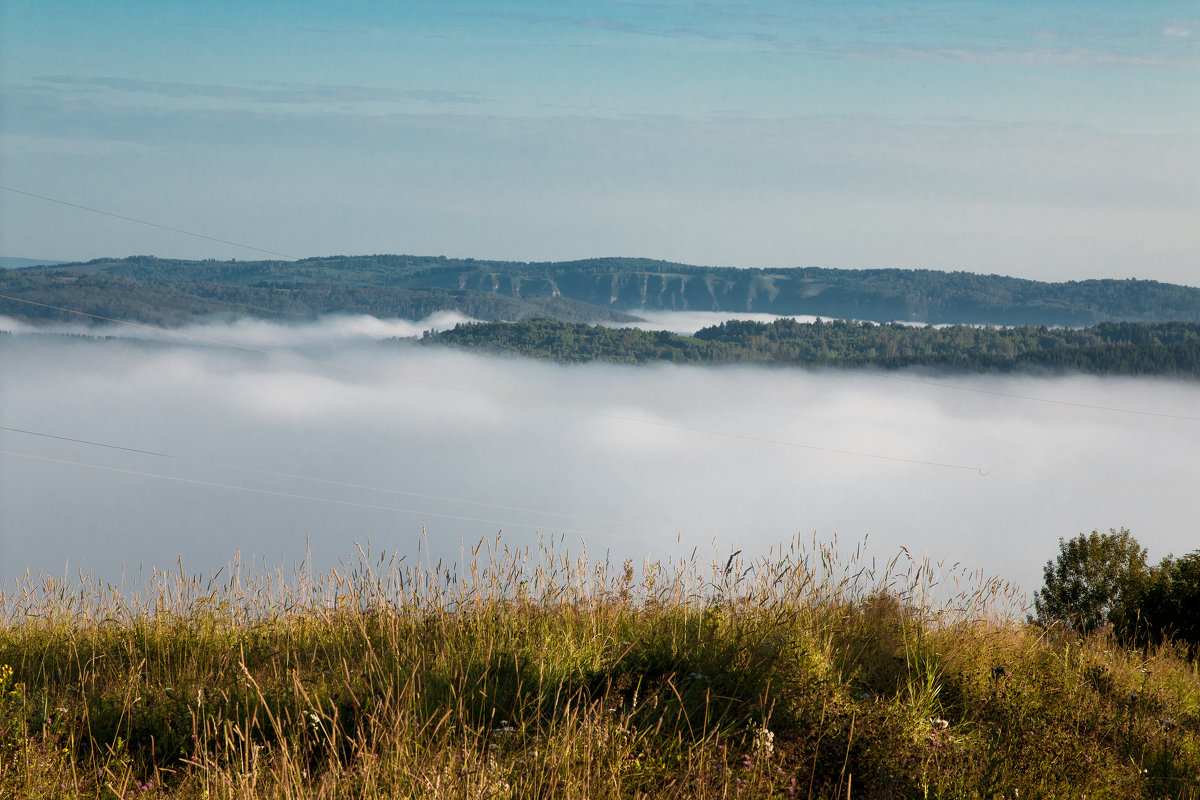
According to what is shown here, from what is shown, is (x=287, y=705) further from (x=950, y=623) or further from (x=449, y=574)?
(x=950, y=623)

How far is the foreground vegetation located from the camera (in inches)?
146

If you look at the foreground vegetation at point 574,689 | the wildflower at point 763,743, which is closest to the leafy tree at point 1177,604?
the foreground vegetation at point 574,689

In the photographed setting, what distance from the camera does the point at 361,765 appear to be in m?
3.53

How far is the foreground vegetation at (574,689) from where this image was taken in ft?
12.2

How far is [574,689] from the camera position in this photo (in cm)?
452

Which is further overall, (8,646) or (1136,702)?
(8,646)

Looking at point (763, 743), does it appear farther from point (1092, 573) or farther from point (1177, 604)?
point (1092, 573)

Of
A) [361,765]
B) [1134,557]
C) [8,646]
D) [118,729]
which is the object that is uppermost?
[361,765]

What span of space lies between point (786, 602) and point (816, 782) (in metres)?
1.99

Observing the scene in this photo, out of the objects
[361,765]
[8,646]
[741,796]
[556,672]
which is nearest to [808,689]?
[741,796]

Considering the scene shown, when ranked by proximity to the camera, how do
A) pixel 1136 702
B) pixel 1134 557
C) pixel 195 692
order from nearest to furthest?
pixel 195 692 → pixel 1136 702 → pixel 1134 557

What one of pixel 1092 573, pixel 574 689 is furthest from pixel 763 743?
pixel 1092 573

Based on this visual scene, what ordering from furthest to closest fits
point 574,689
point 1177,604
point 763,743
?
point 1177,604 < point 574,689 < point 763,743

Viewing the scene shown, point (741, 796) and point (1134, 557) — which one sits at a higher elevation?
point (741, 796)
